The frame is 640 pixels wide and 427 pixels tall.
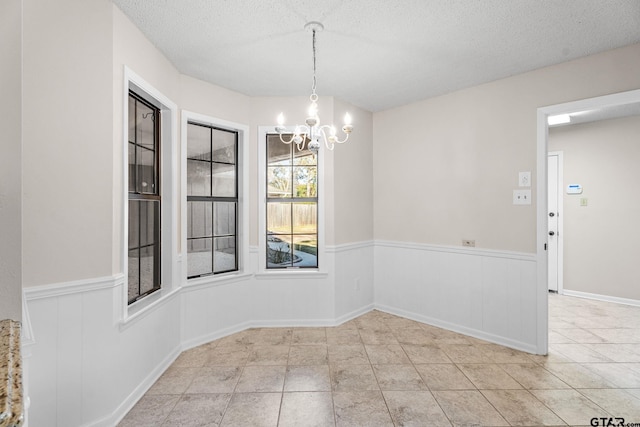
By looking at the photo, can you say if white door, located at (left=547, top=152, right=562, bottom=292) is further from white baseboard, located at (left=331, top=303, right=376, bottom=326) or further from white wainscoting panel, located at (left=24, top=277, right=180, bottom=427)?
white wainscoting panel, located at (left=24, top=277, right=180, bottom=427)

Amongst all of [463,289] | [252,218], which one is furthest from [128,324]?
[463,289]

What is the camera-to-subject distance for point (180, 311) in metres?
3.01

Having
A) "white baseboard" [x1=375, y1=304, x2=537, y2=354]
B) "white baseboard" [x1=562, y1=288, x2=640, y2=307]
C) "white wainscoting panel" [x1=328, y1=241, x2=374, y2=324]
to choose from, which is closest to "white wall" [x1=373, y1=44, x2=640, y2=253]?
"white wainscoting panel" [x1=328, y1=241, x2=374, y2=324]

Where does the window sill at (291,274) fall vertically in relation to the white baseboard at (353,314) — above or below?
above

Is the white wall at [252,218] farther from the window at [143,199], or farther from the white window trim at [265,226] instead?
the window at [143,199]

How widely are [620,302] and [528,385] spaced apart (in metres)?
3.18

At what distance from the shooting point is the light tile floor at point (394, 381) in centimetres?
204

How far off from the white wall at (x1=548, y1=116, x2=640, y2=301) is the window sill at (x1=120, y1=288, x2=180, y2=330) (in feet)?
17.9

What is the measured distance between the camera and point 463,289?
3.47 metres

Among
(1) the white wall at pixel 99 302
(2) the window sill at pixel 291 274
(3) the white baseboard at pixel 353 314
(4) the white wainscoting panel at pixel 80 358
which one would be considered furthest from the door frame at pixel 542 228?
(4) the white wainscoting panel at pixel 80 358

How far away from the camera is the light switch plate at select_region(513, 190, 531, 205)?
3.00 metres

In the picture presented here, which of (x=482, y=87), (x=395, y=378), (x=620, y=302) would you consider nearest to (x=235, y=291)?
(x=395, y=378)

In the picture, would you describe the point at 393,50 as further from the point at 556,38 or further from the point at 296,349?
the point at 296,349

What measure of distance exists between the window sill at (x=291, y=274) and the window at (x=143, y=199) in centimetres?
114
